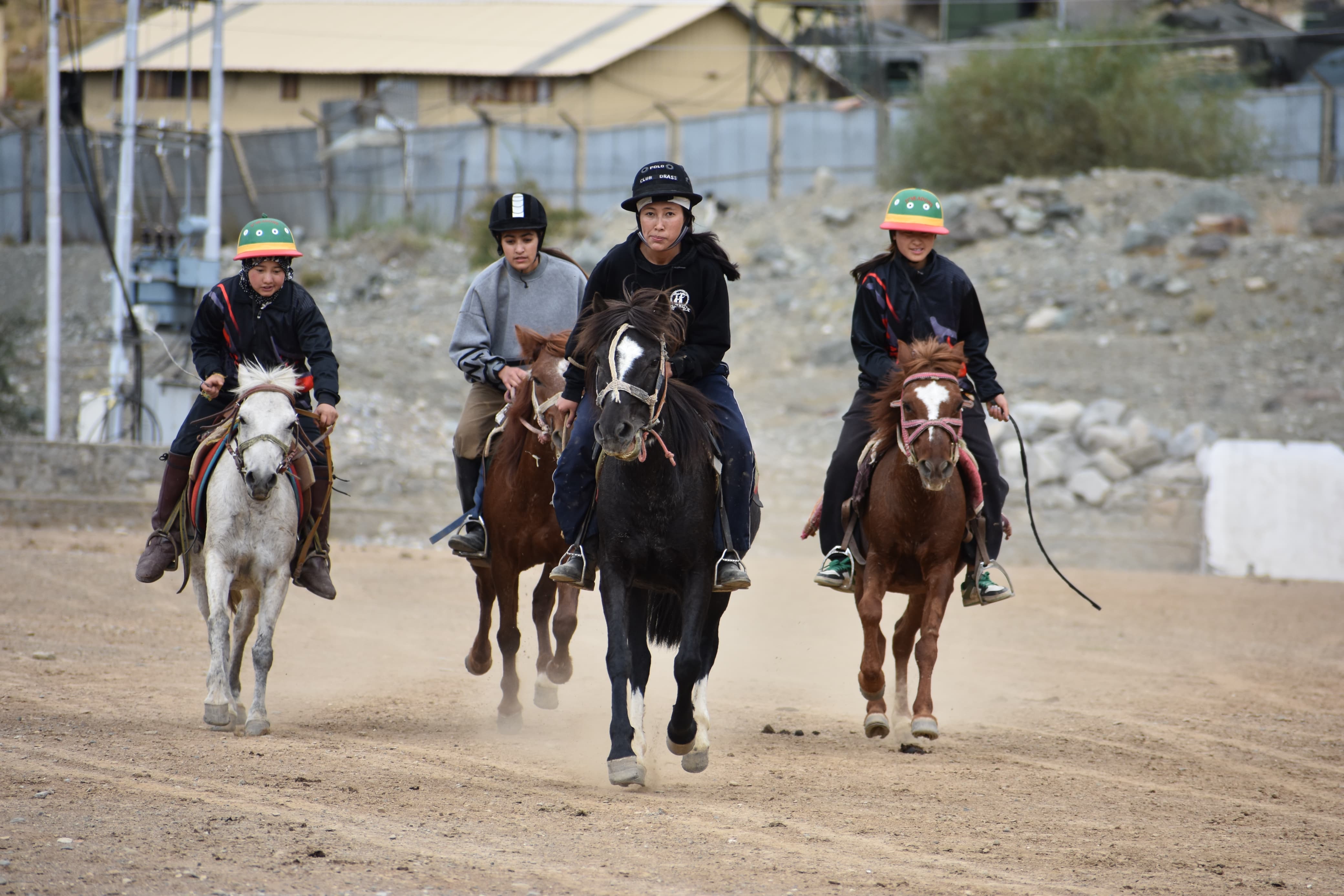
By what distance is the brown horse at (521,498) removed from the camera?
7930mm

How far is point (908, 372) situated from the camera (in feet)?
25.5

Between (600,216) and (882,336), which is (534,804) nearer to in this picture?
(882,336)

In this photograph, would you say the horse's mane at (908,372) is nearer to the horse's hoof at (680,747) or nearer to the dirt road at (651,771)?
the dirt road at (651,771)

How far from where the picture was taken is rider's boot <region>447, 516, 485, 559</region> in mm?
8156

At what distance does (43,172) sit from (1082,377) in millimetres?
28387

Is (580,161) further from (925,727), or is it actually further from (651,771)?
(651,771)

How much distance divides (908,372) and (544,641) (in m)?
3.11

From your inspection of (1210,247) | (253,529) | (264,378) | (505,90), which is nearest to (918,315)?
(264,378)

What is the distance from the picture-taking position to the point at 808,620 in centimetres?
1354

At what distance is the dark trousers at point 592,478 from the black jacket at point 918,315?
6.37 feet

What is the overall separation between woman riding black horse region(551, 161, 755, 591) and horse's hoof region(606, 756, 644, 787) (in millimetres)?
906

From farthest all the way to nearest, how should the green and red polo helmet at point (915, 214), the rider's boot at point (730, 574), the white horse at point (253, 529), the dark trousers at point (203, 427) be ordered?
the green and red polo helmet at point (915, 214), the dark trousers at point (203, 427), the white horse at point (253, 529), the rider's boot at point (730, 574)

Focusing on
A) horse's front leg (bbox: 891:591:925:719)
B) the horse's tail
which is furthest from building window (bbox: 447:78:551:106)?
the horse's tail

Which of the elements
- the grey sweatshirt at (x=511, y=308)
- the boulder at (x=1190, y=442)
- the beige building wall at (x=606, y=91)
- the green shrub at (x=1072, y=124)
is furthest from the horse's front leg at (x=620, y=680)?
the beige building wall at (x=606, y=91)
